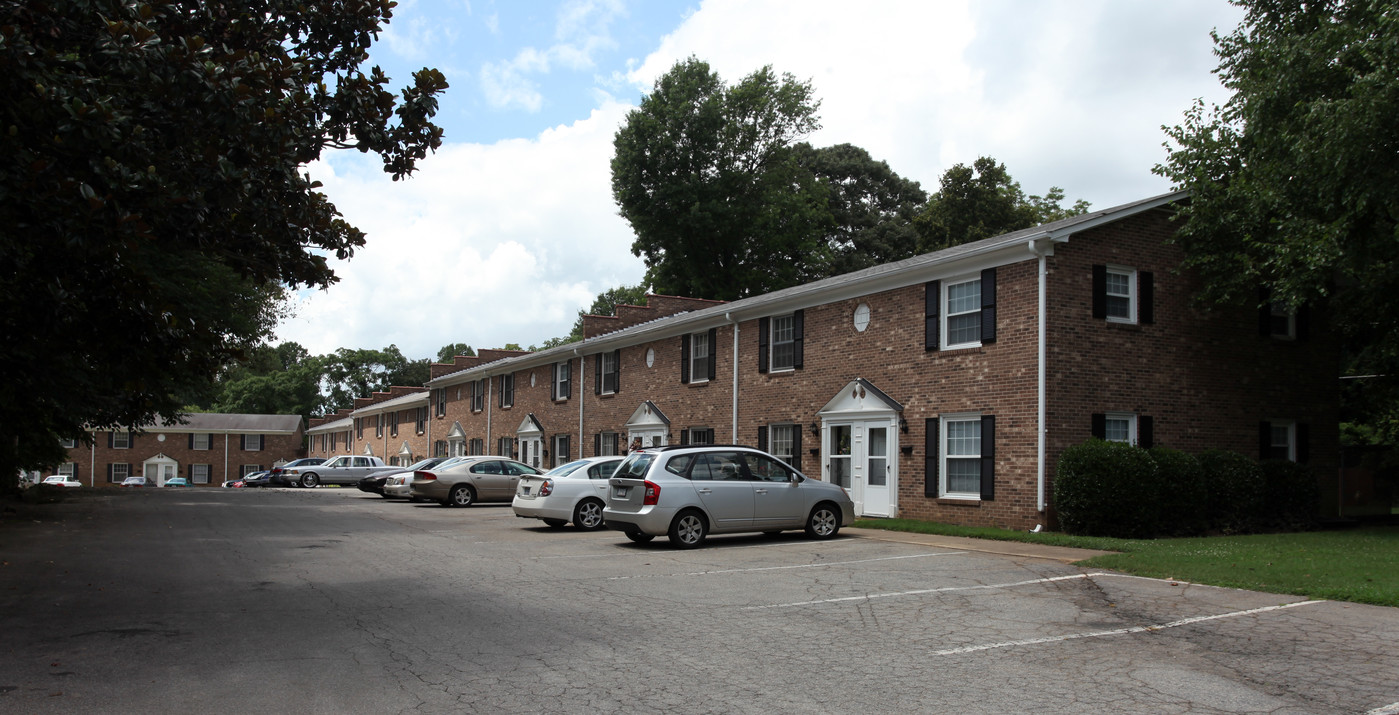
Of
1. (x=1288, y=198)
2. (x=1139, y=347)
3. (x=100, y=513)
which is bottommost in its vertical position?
(x=100, y=513)

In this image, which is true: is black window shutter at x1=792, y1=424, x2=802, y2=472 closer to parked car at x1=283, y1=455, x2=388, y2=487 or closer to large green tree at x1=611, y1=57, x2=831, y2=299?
large green tree at x1=611, y1=57, x2=831, y2=299

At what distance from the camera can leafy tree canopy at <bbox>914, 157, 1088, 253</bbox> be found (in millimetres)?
39500

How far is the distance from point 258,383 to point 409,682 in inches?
3863

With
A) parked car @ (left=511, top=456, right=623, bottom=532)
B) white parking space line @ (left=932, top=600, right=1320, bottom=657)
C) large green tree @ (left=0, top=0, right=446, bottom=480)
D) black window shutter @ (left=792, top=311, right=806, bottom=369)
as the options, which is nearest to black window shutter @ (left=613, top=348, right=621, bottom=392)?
black window shutter @ (left=792, top=311, right=806, bottom=369)

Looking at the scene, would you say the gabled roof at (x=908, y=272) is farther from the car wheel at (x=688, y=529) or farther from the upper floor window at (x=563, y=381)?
the car wheel at (x=688, y=529)

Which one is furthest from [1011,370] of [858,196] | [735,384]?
[858,196]

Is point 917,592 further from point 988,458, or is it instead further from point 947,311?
point 947,311

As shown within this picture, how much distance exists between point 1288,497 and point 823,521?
948cm

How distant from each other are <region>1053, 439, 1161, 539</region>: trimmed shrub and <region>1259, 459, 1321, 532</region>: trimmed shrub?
3749 mm

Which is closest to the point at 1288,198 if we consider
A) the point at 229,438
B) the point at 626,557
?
the point at 626,557

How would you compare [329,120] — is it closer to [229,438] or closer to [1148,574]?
[1148,574]

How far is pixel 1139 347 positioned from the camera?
17.9 metres

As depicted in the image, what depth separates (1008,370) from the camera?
17.1 meters

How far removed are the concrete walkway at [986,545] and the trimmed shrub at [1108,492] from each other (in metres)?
1.31
